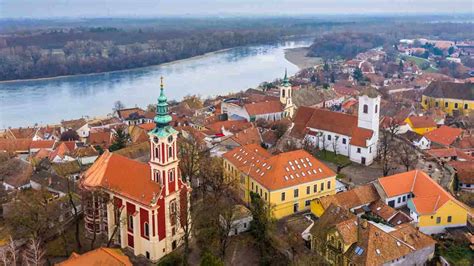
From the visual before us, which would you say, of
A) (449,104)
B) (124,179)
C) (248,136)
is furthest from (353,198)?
(449,104)

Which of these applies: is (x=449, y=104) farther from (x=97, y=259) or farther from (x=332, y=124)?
(x=97, y=259)

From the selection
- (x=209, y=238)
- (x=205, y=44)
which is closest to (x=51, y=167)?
(x=209, y=238)

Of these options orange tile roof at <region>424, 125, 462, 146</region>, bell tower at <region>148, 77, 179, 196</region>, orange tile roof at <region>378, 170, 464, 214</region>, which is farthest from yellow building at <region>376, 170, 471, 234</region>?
orange tile roof at <region>424, 125, 462, 146</region>

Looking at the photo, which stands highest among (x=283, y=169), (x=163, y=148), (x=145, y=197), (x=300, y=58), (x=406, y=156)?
(x=163, y=148)

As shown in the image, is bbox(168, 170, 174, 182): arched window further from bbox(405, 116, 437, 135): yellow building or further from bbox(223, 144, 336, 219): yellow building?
bbox(405, 116, 437, 135): yellow building

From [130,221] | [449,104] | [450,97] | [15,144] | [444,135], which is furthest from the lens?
[449,104]

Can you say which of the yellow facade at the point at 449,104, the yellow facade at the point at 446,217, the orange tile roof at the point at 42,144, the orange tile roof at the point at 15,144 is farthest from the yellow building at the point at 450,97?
the orange tile roof at the point at 15,144

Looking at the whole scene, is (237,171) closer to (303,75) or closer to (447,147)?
(447,147)
